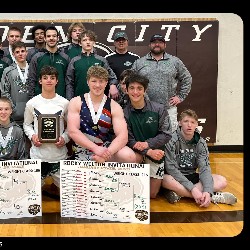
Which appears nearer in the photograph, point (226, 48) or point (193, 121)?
point (193, 121)

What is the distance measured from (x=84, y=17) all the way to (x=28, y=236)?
448 cm

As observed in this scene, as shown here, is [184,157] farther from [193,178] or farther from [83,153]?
[83,153]

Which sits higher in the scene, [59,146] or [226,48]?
[226,48]

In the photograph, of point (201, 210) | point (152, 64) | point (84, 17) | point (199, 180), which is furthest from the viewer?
point (84, 17)

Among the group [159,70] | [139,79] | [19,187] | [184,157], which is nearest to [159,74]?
[159,70]

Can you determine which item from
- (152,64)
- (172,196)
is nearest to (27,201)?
(172,196)

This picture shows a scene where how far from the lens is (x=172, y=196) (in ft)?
16.3

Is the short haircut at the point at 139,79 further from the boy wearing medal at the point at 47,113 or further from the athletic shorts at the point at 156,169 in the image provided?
the athletic shorts at the point at 156,169

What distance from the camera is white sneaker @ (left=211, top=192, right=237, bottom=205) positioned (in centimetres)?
490

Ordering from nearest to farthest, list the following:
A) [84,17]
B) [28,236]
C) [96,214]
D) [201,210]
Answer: [28,236], [96,214], [201,210], [84,17]

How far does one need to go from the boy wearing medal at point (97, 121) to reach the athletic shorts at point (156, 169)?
38 centimetres

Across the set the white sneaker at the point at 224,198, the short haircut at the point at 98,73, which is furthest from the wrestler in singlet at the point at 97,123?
the white sneaker at the point at 224,198

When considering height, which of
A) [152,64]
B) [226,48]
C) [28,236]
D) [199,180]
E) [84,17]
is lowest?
[28,236]

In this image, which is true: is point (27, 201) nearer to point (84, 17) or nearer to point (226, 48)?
point (84, 17)
